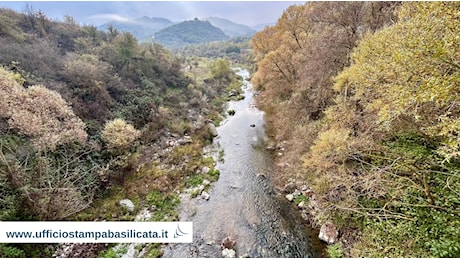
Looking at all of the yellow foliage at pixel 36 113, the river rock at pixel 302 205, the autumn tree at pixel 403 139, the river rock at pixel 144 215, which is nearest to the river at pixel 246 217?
the river rock at pixel 302 205

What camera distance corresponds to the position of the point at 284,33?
20953mm

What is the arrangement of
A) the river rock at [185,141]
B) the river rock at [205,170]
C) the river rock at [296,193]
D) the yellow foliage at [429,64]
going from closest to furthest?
1. the yellow foliage at [429,64]
2. the river rock at [296,193]
3. the river rock at [205,170]
4. the river rock at [185,141]

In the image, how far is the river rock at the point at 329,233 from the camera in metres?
8.04

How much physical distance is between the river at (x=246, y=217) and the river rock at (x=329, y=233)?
0.36 meters

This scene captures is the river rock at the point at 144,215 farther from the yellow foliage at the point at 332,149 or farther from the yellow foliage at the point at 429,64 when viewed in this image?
the yellow foliage at the point at 429,64

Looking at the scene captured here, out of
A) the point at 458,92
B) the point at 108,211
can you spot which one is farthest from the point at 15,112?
the point at 458,92

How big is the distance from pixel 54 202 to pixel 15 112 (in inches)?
172

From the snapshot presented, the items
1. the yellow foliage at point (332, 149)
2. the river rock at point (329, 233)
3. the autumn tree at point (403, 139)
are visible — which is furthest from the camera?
the yellow foliage at point (332, 149)

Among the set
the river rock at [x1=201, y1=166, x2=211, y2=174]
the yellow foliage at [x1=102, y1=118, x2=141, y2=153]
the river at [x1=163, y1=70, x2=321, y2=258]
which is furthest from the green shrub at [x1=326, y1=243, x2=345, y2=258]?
the yellow foliage at [x1=102, y1=118, x2=141, y2=153]

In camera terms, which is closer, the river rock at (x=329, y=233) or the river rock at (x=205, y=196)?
the river rock at (x=329, y=233)

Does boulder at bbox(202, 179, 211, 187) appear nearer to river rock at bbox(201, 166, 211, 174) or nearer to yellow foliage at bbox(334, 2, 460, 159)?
river rock at bbox(201, 166, 211, 174)

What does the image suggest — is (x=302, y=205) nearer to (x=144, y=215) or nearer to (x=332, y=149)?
(x=332, y=149)

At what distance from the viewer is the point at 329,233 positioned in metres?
8.16

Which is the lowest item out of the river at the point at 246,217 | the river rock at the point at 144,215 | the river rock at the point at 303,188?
the river at the point at 246,217
